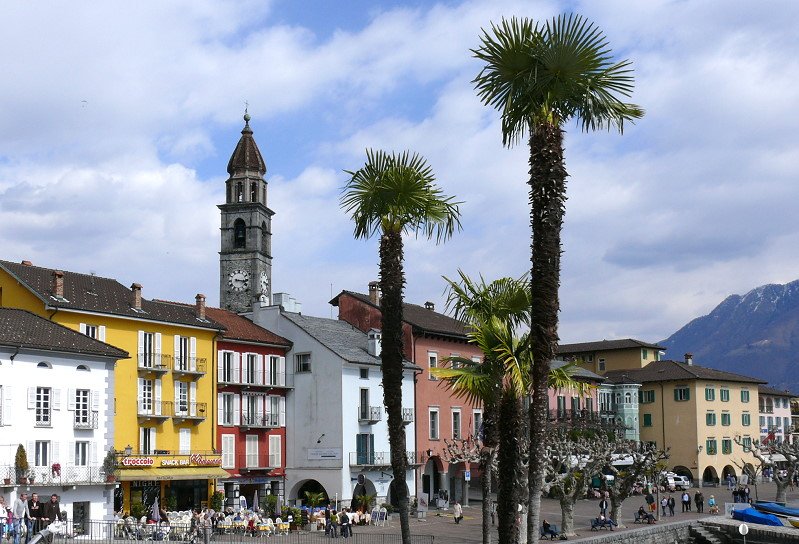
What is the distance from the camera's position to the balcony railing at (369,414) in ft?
218

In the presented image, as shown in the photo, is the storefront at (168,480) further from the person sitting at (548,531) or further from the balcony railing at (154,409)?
the person sitting at (548,531)

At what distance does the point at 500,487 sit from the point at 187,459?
125 feet

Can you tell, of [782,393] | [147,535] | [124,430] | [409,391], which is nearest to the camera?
[147,535]

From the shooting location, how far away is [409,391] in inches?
2827

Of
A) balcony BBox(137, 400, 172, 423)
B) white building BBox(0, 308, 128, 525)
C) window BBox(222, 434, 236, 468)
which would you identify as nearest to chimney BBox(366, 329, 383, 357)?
window BBox(222, 434, 236, 468)

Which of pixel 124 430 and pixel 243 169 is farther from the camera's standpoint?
pixel 243 169

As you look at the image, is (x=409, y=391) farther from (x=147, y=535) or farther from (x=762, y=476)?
(x=762, y=476)

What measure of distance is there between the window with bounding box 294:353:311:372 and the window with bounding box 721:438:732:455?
53393mm

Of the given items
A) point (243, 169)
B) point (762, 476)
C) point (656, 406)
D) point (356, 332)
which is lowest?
point (762, 476)

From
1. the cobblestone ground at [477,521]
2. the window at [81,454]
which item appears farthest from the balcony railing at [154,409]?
the cobblestone ground at [477,521]

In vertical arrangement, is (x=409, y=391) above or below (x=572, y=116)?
below

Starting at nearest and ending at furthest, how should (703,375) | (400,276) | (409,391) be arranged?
(400,276)
(409,391)
(703,375)

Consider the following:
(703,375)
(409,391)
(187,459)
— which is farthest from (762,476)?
(187,459)

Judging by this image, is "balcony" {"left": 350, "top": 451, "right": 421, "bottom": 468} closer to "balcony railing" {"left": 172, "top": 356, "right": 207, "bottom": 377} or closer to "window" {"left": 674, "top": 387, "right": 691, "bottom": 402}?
"balcony railing" {"left": 172, "top": 356, "right": 207, "bottom": 377}
